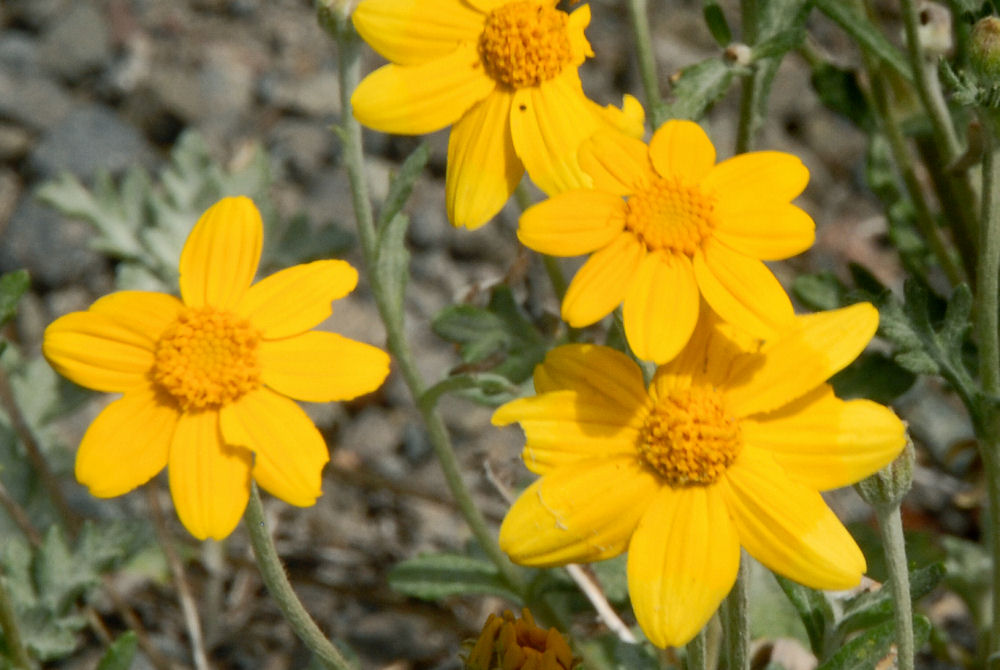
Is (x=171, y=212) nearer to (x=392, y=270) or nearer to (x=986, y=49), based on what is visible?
(x=392, y=270)

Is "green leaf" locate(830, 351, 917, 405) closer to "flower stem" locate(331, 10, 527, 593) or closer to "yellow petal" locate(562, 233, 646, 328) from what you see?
"flower stem" locate(331, 10, 527, 593)

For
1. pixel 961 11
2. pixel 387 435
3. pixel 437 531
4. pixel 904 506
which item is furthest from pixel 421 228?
pixel 961 11

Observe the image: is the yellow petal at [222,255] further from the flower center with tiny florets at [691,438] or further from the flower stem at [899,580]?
the flower stem at [899,580]

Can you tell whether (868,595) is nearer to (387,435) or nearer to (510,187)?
(510,187)

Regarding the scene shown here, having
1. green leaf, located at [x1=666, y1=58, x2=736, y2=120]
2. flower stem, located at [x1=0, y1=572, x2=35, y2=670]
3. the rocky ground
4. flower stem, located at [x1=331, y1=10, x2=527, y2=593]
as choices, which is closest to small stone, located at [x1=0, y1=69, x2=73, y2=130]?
the rocky ground

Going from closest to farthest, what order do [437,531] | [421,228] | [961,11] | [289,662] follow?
[961,11], [289,662], [437,531], [421,228]

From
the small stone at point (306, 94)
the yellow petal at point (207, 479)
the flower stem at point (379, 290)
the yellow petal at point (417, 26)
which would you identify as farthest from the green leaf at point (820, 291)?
the small stone at point (306, 94)
